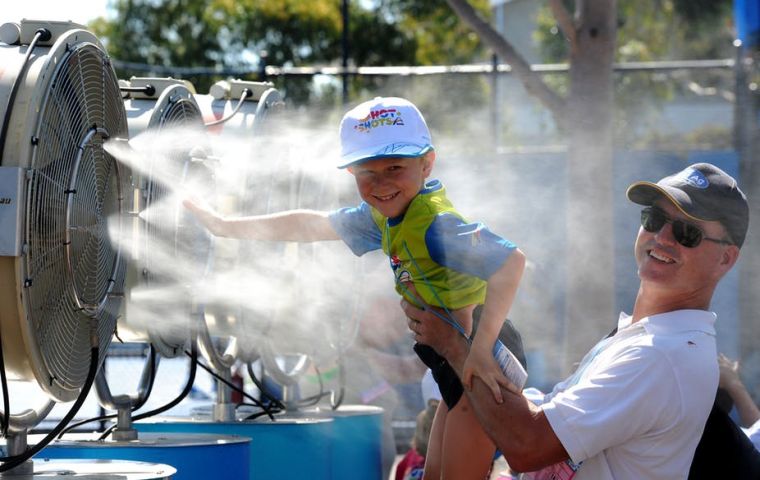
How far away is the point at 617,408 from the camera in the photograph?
267 cm

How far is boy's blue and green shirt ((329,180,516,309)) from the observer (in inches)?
124

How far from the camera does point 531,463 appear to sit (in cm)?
272

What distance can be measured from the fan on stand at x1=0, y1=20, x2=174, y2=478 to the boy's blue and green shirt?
2.54 ft

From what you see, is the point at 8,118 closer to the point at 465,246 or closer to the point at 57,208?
the point at 57,208

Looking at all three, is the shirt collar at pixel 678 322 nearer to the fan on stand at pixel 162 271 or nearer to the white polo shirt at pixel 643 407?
the white polo shirt at pixel 643 407

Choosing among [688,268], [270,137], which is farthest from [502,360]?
[270,137]

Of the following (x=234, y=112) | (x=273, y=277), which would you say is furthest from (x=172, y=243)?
(x=273, y=277)

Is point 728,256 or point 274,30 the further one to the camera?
point 274,30

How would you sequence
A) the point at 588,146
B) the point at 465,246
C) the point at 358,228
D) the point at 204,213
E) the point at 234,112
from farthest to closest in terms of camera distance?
the point at 588,146 < the point at 234,112 < the point at 204,213 < the point at 358,228 < the point at 465,246

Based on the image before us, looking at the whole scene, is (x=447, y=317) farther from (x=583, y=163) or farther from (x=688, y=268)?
(x=583, y=163)

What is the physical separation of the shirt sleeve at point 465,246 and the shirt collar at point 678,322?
0.44m

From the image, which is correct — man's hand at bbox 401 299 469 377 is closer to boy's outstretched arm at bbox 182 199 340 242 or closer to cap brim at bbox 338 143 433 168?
cap brim at bbox 338 143 433 168

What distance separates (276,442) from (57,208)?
2.10 metres

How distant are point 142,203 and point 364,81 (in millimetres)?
5552
